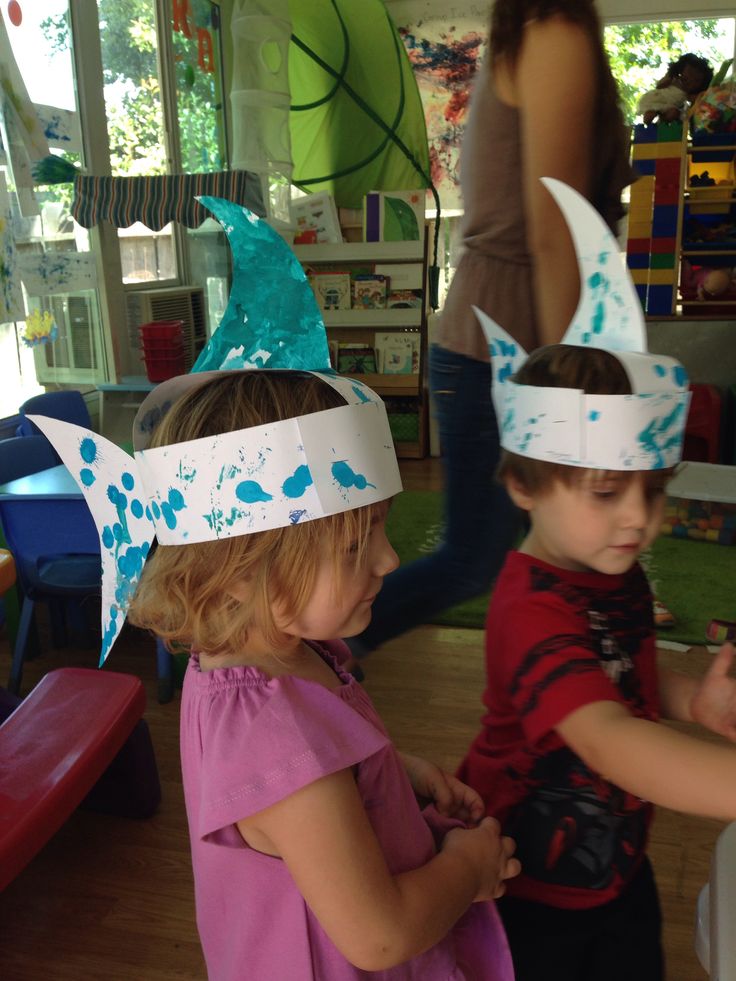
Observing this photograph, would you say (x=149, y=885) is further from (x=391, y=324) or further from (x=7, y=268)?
(x=391, y=324)

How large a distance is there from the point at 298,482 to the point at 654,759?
0.36 meters

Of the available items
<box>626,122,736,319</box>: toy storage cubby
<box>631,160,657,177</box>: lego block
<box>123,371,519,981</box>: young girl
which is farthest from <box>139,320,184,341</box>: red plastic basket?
<box>123,371,519,981</box>: young girl

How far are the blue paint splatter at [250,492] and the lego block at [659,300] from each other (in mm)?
3821

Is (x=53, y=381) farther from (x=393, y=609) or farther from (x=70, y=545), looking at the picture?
(x=393, y=609)

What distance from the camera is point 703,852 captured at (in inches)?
66.2

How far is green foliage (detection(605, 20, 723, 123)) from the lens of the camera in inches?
197

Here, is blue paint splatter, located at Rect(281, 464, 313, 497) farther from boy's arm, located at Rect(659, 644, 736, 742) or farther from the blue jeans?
the blue jeans

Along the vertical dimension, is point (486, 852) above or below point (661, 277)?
below

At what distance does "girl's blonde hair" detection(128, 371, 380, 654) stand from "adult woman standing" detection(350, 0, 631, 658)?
2.49ft

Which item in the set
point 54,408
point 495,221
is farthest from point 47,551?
point 495,221

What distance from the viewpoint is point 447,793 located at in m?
0.85

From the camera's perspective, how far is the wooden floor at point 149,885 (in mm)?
1470

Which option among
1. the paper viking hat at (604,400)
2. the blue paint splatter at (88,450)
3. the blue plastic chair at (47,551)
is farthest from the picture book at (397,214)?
the blue paint splatter at (88,450)

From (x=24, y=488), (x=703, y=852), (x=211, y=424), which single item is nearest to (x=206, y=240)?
(x=24, y=488)
